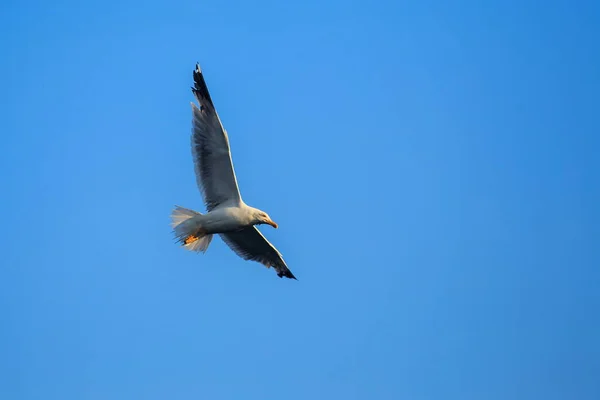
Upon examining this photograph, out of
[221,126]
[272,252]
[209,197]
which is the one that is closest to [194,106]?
[221,126]

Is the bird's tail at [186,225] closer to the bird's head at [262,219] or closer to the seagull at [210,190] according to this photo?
the seagull at [210,190]

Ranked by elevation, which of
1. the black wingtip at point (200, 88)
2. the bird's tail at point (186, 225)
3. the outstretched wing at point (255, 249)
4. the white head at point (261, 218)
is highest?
the black wingtip at point (200, 88)

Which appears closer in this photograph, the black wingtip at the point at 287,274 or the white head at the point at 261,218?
the white head at the point at 261,218

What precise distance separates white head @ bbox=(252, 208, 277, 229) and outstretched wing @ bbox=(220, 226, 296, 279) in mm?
840

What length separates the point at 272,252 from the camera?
21.8 meters

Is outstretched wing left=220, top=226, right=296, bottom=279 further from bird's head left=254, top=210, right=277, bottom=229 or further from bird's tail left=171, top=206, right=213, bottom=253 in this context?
bird's tail left=171, top=206, right=213, bottom=253

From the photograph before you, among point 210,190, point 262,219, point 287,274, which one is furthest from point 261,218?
point 287,274

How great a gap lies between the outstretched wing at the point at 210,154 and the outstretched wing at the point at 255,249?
156 cm

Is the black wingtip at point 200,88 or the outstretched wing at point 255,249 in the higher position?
the black wingtip at point 200,88

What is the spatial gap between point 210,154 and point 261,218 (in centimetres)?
177

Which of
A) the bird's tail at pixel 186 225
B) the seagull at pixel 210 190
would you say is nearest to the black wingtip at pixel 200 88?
the seagull at pixel 210 190

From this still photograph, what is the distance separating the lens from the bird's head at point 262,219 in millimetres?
20109

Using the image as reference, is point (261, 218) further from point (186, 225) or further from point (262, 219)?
point (186, 225)

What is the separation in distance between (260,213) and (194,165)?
1673 millimetres
